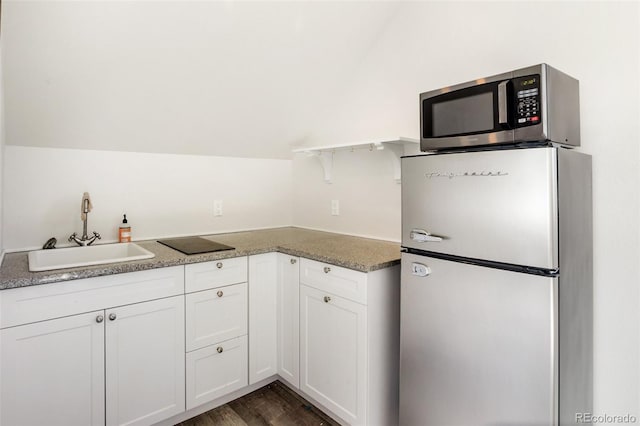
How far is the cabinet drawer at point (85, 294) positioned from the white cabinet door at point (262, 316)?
1.40 feet

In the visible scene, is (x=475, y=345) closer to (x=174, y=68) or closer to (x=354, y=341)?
(x=354, y=341)

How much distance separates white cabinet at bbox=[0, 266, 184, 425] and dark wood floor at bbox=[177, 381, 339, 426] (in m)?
0.24

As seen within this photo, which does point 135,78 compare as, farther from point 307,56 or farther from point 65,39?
point 307,56

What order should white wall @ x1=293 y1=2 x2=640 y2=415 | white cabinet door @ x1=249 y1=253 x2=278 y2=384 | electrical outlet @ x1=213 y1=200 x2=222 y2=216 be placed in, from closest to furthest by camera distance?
white wall @ x1=293 y1=2 x2=640 y2=415
white cabinet door @ x1=249 y1=253 x2=278 y2=384
electrical outlet @ x1=213 y1=200 x2=222 y2=216

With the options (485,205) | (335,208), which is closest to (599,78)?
(485,205)

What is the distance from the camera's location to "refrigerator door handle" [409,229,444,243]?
4.66 ft

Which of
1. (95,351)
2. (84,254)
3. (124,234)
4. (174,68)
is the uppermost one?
(174,68)

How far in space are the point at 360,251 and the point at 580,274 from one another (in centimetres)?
96

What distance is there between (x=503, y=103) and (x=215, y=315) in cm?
163

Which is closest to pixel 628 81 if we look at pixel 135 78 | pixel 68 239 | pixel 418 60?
pixel 418 60

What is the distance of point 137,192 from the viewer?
2.28m

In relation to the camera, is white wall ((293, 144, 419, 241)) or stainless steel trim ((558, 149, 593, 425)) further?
white wall ((293, 144, 419, 241))

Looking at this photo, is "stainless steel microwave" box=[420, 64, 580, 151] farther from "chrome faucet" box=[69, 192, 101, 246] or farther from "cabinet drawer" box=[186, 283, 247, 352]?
"chrome faucet" box=[69, 192, 101, 246]

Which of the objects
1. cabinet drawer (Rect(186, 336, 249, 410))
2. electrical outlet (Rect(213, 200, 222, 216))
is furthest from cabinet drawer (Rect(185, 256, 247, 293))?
electrical outlet (Rect(213, 200, 222, 216))
